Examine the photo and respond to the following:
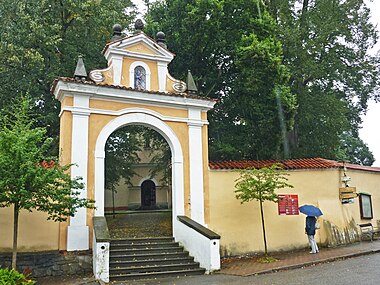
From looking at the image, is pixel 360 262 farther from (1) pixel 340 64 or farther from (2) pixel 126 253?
(1) pixel 340 64

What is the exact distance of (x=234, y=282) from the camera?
9273 millimetres

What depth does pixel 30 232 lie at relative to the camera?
1074 cm

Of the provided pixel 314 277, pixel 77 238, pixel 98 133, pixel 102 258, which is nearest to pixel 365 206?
pixel 314 277

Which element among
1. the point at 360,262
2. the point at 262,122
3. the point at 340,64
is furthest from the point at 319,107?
the point at 360,262

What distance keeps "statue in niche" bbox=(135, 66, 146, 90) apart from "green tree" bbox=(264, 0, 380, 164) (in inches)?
353

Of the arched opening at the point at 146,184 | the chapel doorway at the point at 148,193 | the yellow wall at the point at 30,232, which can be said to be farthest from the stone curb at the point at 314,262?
the chapel doorway at the point at 148,193

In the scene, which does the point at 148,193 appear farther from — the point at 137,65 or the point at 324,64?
the point at 137,65

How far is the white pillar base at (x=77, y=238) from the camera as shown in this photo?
36.2 ft

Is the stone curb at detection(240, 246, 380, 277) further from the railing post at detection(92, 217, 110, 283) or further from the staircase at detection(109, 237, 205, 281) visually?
the railing post at detection(92, 217, 110, 283)

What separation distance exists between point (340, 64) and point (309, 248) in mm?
11126

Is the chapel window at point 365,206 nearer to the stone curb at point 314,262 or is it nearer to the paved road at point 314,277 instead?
the stone curb at point 314,262

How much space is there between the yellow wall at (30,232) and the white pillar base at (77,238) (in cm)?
35

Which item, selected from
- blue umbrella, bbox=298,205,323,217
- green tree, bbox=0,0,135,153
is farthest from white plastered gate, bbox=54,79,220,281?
green tree, bbox=0,0,135,153

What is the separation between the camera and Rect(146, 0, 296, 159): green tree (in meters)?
16.6
